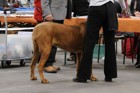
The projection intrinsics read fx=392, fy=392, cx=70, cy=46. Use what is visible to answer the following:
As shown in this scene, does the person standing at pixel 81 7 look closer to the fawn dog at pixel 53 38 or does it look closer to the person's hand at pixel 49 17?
the person's hand at pixel 49 17

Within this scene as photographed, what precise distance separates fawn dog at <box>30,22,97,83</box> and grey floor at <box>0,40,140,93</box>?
0.79ft

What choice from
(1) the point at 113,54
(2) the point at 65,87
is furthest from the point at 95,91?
(1) the point at 113,54

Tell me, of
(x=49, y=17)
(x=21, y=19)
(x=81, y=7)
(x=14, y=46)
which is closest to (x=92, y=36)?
(x=49, y=17)

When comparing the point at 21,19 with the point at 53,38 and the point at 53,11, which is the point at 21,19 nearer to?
the point at 53,11

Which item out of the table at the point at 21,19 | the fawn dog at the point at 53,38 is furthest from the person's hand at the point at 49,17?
the table at the point at 21,19

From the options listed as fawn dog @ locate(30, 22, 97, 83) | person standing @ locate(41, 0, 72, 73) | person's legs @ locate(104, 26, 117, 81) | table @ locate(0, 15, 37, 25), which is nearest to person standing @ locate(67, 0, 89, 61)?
table @ locate(0, 15, 37, 25)

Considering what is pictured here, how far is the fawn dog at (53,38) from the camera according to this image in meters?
5.84

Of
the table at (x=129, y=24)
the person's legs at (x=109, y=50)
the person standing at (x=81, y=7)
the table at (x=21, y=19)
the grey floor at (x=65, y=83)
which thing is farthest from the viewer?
the table at (x=21, y=19)

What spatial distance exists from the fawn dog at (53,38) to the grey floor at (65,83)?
24cm

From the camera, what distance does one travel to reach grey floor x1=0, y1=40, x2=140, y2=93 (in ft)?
17.7

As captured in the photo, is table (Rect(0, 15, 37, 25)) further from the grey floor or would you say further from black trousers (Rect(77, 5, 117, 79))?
black trousers (Rect(77, 5, 117, 79))

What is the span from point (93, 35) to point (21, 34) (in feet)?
7.08

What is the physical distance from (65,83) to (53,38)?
0.70 meters

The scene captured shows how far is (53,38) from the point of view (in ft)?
19.4
